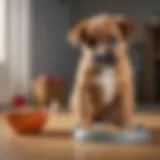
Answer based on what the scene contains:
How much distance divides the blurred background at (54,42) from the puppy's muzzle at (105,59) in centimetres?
152

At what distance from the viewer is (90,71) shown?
1.42 meters

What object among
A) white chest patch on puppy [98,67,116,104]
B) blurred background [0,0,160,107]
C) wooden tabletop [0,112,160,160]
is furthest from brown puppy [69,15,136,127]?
blurred background [0,0,160,107]

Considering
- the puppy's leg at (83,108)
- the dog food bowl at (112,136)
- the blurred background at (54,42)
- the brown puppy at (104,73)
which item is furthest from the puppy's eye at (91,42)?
the blurred background at (54,42)

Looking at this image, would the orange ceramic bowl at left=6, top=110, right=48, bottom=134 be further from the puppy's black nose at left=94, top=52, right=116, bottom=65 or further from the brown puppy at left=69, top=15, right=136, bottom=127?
Result: the puppy's black nose at left=94, top=52, right=116, bottom=65

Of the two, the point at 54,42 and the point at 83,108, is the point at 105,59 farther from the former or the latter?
the point at 54,42

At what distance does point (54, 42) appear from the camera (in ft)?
11.5

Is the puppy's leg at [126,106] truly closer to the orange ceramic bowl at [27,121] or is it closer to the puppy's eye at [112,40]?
the puppy's eye at [112,40]

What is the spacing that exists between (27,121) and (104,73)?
0.28 metres

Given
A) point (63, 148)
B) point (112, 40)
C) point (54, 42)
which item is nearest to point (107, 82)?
point (112, 40)

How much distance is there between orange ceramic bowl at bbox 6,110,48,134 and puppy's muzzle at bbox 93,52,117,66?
238 mm

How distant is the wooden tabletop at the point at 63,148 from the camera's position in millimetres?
1139

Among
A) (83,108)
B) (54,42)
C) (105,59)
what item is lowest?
(83,108)

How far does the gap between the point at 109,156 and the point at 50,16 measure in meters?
2.42

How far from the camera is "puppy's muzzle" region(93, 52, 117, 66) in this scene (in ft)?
4.69
